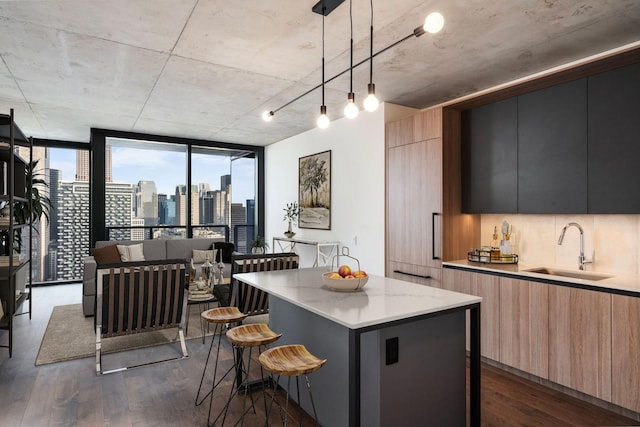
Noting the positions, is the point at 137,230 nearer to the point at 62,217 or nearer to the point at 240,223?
the point at 62,217

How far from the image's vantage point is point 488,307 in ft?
10.6

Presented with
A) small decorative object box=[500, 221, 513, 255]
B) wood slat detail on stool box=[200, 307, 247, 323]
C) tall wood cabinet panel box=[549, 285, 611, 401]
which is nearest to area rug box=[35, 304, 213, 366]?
wood slat detail on stool box=[200, 307, 247, 323]

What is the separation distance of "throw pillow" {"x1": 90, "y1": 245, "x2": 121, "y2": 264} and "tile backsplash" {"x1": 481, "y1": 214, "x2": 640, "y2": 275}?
4.61m

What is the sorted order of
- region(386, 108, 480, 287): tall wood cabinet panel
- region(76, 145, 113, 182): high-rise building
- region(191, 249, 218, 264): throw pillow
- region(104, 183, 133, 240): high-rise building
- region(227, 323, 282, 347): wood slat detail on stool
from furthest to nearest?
region(76, 145, 113, 182): high-rise building → region(104, 183, 133, 240): high-rise building → region(191, 249, 218, 264): throw pillow → region(386, 108, 480, 287): tall wood cabinet panel → region(227, 323, 282, 347): wood slat detail on stool

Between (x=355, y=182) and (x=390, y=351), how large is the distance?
10.5ft

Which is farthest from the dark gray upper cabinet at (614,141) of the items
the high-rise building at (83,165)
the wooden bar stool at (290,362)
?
the high-rise building at (83,165)

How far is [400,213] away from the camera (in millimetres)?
4188

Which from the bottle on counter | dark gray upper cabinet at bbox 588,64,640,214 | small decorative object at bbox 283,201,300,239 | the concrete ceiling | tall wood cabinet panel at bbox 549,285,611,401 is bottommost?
tall wood cabinet panel at bbox 549,285,611,401

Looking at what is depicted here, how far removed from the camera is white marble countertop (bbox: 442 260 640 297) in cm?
247

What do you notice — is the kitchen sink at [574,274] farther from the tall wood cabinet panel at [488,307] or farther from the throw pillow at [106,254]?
the throw pillow at [106,254]

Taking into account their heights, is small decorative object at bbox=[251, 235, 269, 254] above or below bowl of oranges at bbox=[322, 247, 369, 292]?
below

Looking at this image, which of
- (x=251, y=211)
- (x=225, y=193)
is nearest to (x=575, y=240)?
(x=251, y=211)

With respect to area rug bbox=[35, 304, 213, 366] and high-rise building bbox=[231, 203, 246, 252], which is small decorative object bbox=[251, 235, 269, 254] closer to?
high-rise building bbox=[231, 203, 246, 252]

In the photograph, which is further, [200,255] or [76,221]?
[76,221]
